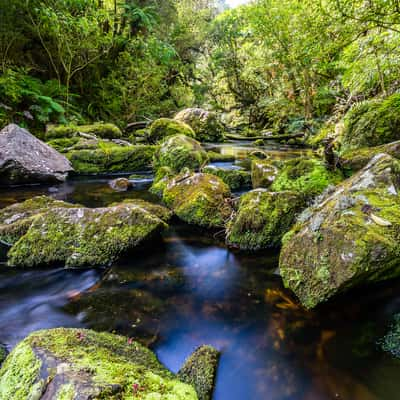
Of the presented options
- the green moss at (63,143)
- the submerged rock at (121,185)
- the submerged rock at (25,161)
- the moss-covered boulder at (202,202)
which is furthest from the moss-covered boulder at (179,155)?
the green moss at (63,143)

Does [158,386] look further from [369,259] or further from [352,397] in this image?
[369,259]

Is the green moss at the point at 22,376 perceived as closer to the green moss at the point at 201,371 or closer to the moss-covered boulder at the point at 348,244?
the green moss at the point at 201,371

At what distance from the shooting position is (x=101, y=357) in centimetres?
154

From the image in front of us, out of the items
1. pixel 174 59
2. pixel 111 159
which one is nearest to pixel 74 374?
pixel 111 159

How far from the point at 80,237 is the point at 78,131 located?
7829 mm

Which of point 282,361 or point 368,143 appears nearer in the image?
point 282,361

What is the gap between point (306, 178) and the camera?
433 centimetres

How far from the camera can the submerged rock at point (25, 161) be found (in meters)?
6.16

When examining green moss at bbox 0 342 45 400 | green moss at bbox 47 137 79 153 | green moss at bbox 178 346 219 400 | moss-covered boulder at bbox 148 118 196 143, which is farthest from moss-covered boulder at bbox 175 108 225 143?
green moss at bbox 0 342 45 400

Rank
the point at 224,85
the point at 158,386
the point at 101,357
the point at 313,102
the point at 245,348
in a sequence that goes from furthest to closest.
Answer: the point at 224,85
the point at 313,102
the point at 245,348
the point at 101,357
the point at 158,386

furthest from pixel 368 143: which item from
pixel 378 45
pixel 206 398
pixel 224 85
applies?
pixel 224 85

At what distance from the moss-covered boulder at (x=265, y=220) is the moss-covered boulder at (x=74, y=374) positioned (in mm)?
2151

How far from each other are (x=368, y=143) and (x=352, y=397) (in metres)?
4.84

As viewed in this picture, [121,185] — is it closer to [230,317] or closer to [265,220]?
[265,220]
